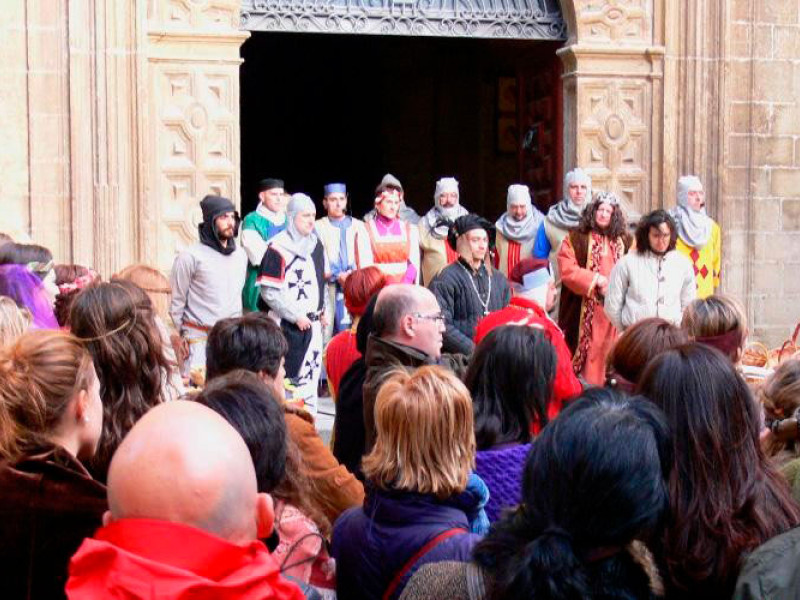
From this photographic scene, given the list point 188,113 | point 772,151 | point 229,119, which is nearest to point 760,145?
point 772,151

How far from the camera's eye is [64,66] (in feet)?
38.0

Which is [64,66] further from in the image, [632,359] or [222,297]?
[632,359]

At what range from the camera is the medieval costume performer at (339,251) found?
11.7 metres

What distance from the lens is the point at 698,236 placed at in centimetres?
1181

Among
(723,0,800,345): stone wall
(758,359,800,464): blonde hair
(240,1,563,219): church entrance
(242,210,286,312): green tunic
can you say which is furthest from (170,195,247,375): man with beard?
(240,1,563,219): church entrance

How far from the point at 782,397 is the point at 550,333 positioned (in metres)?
2.23

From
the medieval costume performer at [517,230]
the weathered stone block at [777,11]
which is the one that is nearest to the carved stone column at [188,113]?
the medieval costume performer at [517,230]

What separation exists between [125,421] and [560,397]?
6.31 ft

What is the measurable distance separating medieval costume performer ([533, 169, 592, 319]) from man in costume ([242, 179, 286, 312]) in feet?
6.93

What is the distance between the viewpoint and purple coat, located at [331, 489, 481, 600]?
11.8 ft

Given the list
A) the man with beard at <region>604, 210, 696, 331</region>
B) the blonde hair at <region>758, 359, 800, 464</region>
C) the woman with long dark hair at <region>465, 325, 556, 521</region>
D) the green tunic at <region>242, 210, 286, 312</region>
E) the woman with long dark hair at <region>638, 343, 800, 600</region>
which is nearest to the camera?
the woman with long dark hair at <region>638, 343, 800, 600</region>

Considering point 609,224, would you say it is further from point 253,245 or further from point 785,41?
point 785,41

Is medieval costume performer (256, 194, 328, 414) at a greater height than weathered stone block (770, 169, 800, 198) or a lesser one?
lesser

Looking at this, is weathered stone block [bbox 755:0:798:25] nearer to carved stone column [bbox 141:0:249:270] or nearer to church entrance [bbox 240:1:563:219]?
carved stone column [bbox 141:0:249:270]
